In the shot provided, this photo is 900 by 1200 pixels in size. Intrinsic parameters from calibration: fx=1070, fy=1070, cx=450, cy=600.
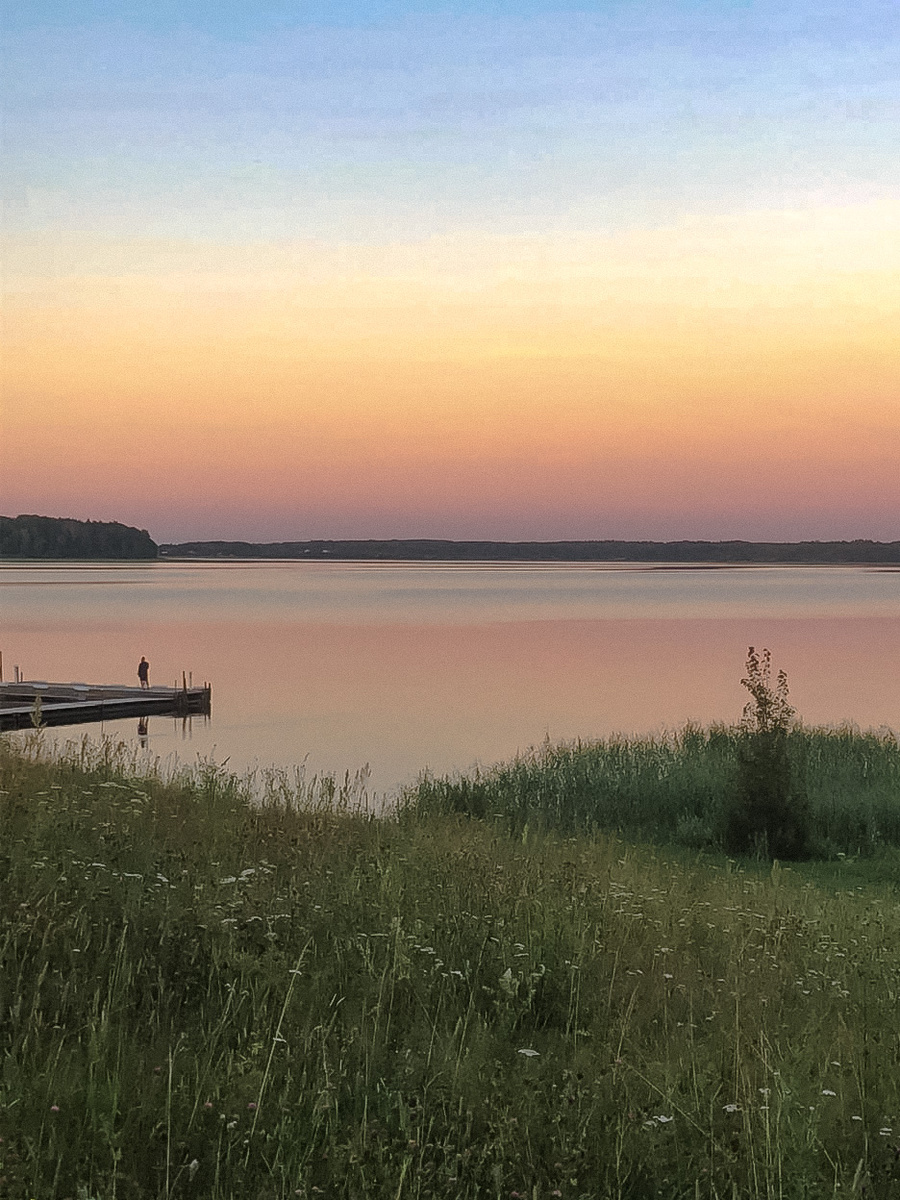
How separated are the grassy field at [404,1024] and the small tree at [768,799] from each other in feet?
22.9

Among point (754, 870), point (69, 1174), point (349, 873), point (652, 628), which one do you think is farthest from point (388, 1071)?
point (652, 628)

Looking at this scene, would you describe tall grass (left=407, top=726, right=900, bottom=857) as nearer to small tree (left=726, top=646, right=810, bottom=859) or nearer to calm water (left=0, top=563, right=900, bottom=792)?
small tree (left=726, top=646, right=810, bottom=859)

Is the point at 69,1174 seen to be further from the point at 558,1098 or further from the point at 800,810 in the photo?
the point at 800,810

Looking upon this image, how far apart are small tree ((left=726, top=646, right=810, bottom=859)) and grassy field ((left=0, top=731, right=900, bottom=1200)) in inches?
274

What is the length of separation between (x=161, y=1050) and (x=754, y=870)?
13582 mm

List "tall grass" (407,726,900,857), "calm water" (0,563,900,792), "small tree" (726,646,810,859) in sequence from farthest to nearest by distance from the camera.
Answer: "calm water" (0,563,900,792)
"tall grass" (407,726,900,857)
"small tree" (726,646,810,859)

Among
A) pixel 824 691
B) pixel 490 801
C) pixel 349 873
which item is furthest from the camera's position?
pixel 824 691

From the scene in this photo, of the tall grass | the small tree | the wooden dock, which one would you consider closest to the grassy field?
the small tree

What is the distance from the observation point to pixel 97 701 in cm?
4581

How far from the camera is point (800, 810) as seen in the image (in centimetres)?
1947

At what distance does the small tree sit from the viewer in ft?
63.0

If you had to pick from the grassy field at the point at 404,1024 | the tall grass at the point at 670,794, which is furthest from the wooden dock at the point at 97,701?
the grassy field at the point at 404,1024

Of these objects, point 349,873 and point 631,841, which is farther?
point 631,841

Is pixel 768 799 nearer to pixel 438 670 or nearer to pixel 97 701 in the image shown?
pixel 97 701
